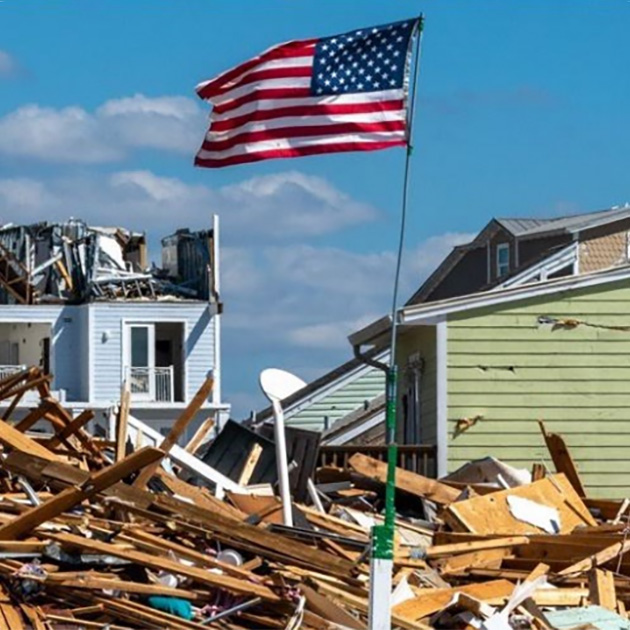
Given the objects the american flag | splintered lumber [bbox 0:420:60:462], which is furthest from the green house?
splintered lumber [bbox 0:420:60:462]

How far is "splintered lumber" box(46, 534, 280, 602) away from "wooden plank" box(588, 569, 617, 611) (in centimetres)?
267

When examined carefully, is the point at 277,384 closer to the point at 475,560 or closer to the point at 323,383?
the point at 475,560

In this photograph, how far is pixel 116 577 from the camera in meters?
13.8

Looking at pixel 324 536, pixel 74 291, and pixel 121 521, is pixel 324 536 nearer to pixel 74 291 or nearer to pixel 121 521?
pixel 121 521

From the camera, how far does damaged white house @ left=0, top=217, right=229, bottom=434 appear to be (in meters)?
55.7

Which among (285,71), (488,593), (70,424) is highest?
(285,71)

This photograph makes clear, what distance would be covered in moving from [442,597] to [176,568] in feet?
6.46

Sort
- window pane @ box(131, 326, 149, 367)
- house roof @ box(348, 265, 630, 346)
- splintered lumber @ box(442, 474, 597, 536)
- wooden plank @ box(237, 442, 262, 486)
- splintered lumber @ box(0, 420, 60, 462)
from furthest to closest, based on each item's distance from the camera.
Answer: window pane @ box(131, 326, 149, 367), house roof @ box(348, 265, 630, 346), wooden plank @ box(237, 442, 262, 486), splintered lumber @ box(442, 474, 597, 536), splintered lumber @ box(0, 420, 60, 462)

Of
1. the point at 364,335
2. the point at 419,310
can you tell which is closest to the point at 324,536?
the point at 419,310

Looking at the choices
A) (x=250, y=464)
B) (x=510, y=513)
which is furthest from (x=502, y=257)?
(x=510, y=513)

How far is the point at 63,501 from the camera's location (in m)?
14.1

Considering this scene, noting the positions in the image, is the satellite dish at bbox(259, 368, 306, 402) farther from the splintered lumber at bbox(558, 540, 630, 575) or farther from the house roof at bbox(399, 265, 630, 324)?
the house roof at bbox(399, 265, 630, 324)

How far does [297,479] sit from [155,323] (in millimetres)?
37984

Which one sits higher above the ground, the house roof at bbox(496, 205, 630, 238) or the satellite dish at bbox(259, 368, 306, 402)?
the house roof at bbox(496, 205, 630, 238)
